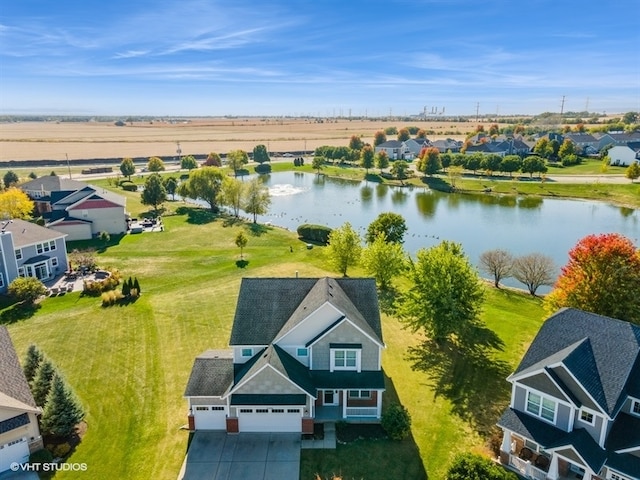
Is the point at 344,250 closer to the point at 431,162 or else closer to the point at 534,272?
the point at 534,272

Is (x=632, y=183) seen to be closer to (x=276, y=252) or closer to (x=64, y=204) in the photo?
(x=276, y=252)

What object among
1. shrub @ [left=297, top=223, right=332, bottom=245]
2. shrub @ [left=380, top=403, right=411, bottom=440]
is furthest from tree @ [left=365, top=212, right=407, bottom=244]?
shrub @ [left=380, top=403, right=411, bottom=440]

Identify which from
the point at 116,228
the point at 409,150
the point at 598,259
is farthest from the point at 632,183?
the point at 116,228

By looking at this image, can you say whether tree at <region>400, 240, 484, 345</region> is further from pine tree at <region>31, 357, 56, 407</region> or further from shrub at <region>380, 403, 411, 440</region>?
pine tree at <region>31, 357, 56, 407</region>

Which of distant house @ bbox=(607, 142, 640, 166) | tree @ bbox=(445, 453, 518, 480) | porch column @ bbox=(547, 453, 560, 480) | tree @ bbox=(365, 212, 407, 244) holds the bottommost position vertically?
porch column @ bbox=(547, 453, 560, 480)

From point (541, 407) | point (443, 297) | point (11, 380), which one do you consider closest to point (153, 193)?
point (11, 380)
